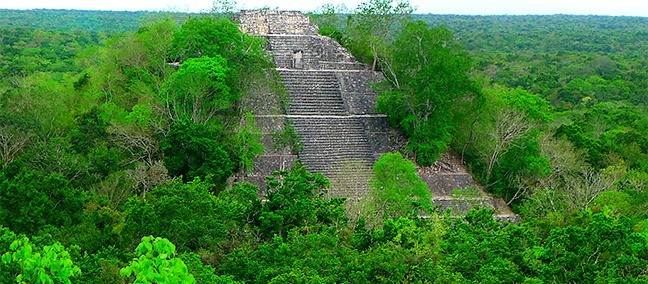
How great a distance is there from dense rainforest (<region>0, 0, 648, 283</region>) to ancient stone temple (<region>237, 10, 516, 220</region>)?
29.7 inches

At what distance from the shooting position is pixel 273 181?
562 inches

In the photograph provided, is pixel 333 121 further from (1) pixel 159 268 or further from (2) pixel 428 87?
(1) pixel 159 268

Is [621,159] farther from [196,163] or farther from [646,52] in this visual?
[646,52]

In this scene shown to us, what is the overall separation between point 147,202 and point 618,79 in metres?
55.4

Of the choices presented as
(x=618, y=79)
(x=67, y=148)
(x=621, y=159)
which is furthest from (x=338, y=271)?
(x=618, y=79)

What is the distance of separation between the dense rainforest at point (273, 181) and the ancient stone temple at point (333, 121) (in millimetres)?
754

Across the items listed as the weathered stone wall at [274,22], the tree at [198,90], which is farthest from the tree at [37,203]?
the weathered stone wall at [274,22]

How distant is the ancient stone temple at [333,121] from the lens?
1983 centimetres

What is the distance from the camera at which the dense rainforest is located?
10.8m

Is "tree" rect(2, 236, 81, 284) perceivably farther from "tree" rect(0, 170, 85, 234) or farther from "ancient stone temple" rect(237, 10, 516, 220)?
"ancient stone temple" rect(237, 10, 516, 220)

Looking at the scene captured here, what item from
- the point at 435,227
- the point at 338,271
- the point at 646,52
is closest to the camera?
the point at 338,271

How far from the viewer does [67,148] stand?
18000 millimetres

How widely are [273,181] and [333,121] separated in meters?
7.84

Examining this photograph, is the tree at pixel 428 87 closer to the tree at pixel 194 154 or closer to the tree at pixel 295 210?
the tree at pixel 194 154
